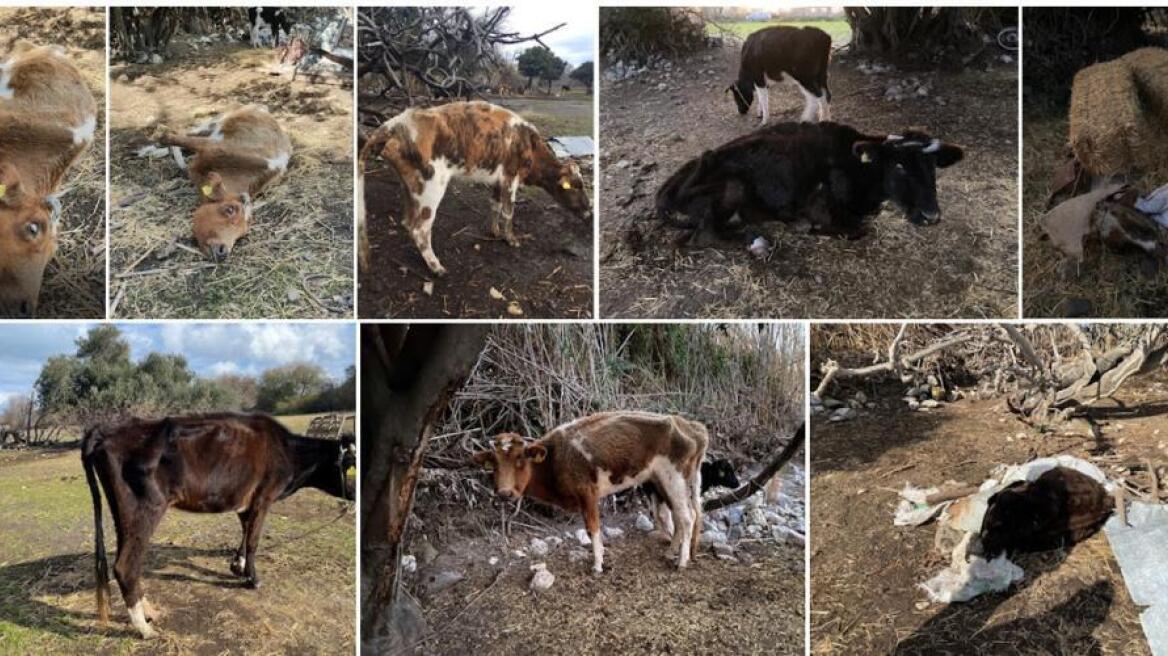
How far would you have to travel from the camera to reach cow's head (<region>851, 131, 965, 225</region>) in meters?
5.69

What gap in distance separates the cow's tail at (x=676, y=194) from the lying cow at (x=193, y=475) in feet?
7.40

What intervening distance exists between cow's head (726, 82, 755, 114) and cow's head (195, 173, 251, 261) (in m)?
2.87

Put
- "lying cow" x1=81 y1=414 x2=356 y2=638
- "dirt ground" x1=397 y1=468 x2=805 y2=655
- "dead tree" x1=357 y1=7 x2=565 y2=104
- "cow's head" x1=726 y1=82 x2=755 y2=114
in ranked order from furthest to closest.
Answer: "cow's head" x1=726 y1=82 x2=755 y2=114 < "dead tree" x1=357 y1=7 x2=565 y2=104 < "dirt ground" x1=397 y1=468 x2=805 y2=655 < "lying cow" x1=81 y1=414 x2=356 y2=638

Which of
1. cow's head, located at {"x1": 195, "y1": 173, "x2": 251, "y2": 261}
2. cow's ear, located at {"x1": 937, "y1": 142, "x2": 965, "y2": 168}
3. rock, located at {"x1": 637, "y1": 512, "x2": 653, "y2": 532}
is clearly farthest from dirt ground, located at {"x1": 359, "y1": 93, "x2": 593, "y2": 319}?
cow's ear, located at {"x1": 937, "y1": 142, "x2": 965, "y2": 168}

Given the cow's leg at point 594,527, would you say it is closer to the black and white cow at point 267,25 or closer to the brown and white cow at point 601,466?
the brown and white cow at point 601,466

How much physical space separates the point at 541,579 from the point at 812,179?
2785 millimetres

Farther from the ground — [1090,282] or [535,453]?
[1090,282]

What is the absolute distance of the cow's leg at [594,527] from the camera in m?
5.50

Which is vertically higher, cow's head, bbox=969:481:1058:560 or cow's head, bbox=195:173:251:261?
cow's head, bbox=195:173:251:261

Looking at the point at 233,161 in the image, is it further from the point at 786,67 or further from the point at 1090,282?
the point at 1090,282

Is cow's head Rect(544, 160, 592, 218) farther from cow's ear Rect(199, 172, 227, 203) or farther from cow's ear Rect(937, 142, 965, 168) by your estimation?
cow's ear Rect(937, 142, 965, 168)

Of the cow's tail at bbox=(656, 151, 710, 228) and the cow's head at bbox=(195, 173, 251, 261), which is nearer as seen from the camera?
the cow's head at bbox=(195, 173, 251, 261)

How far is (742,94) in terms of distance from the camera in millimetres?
5832

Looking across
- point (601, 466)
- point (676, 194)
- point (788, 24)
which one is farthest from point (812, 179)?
point (601, 466)
